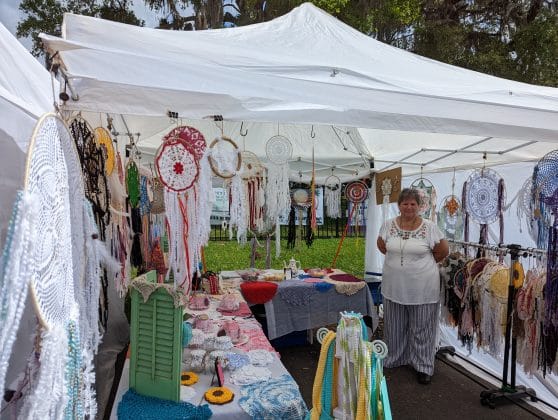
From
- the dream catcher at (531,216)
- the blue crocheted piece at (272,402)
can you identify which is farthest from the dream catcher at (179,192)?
the dream catcher at (531,216)

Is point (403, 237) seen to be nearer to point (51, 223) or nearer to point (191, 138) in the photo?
point (191, 138)

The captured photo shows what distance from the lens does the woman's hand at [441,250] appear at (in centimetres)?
332

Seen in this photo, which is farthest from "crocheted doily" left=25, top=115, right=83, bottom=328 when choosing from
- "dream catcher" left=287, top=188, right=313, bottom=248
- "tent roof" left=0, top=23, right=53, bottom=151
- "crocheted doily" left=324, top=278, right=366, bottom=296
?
"dream catcher" left=287, top=188, right=313, bottom=248

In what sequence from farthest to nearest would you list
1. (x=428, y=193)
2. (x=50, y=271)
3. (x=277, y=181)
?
(x=428, y=193) → (x=277, y=181) → (x=50, y=271)

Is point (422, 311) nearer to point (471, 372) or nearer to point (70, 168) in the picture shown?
point (471, 372)

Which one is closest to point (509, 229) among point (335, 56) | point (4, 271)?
point (335, 56)

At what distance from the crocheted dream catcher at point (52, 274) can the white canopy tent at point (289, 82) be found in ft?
1.94

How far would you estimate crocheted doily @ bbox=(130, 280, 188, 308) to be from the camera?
1653 millimetres

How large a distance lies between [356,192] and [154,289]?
13.5 feet

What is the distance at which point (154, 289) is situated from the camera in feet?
5.49

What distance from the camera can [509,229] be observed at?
416cm

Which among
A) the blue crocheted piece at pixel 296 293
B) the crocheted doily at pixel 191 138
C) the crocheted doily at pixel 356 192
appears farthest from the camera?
the crocheted doily at pixel 356 192

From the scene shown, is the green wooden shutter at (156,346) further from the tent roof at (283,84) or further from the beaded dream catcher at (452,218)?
the beaded dream catcher at (452,218)

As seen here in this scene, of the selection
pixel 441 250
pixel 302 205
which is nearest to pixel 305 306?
pixel 441 250
